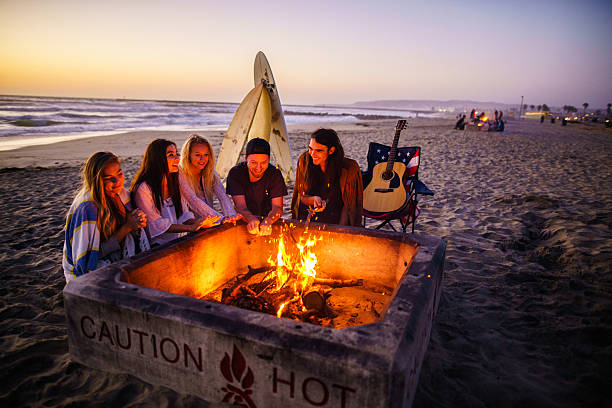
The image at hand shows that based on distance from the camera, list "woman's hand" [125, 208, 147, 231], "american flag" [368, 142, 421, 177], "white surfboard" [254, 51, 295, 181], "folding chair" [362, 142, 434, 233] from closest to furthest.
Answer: "woman's hand" [125, 208, 147, 231] < "folding chair" [362, 142, 434, 233] < "american flag" [368, 142, 421, 177] < "white surfboard" [254, 51, 295, 181]

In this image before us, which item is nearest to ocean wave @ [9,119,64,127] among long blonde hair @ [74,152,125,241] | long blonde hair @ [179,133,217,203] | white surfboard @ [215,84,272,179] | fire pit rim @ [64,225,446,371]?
white surfboard @ [215,84,272,179]

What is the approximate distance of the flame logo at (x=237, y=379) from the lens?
1.73 metres

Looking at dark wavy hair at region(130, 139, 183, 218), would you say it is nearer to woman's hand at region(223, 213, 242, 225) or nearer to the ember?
woman's hand at region(223, 213, 242, 225)

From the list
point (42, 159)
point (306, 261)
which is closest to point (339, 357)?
point (306, 261)

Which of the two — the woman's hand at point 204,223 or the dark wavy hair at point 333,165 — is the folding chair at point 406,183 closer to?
the dark wavy hair at point 333,165

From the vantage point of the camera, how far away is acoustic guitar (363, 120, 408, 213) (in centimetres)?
457

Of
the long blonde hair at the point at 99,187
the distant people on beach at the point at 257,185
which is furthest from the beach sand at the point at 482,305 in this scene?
the distant people on beach at the point at 257,185

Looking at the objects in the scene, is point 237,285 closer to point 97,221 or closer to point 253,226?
point 253,226

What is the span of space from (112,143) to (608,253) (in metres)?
16.5

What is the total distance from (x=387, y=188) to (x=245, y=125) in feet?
12.1

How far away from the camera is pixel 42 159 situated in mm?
10617

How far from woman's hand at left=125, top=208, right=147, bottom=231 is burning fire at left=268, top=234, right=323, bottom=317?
1265mm

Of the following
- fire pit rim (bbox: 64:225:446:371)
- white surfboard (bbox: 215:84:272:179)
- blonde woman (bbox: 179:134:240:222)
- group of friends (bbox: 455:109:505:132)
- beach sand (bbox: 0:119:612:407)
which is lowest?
beach sand (bbox: 0:119:612:407)

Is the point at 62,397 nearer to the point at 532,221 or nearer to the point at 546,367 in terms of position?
the point at 546,367
